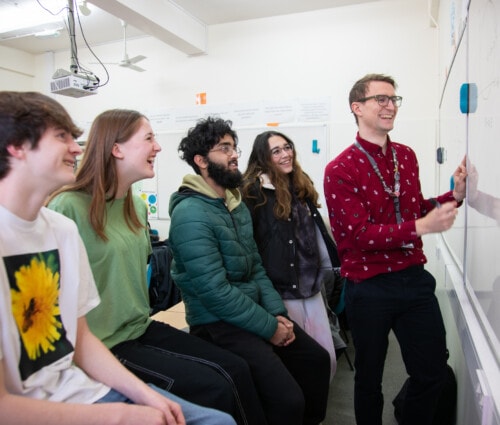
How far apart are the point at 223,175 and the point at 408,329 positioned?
3.26 ft

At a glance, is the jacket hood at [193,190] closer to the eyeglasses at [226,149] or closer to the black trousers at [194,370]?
the eyeglasses at [226,149]

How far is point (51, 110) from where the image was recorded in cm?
97

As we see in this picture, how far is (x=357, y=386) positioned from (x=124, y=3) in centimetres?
299

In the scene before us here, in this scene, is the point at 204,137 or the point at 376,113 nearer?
the point at 376,113

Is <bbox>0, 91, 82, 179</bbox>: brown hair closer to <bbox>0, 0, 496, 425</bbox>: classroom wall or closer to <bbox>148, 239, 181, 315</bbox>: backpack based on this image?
<bbox>148, 239, 181, 315</bbox>: backpack

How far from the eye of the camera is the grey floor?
2.17 meters

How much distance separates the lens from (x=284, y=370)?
1.57 m

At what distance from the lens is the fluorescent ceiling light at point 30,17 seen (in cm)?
354

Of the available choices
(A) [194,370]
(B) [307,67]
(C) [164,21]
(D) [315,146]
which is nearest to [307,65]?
(B) [307,67]

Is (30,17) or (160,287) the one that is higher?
(30,17)

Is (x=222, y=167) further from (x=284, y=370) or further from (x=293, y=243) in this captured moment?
(x=284, y=370)

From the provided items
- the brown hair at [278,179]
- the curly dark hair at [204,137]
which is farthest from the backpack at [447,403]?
the curly dark hair at [204,137]

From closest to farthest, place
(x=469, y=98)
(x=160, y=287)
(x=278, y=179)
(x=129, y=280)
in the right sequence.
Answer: (x=469, y=98)
(x=129, y=280)
(x=278, y=179)
(x=160, y=287)

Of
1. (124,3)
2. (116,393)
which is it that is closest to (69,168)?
(116,393)
